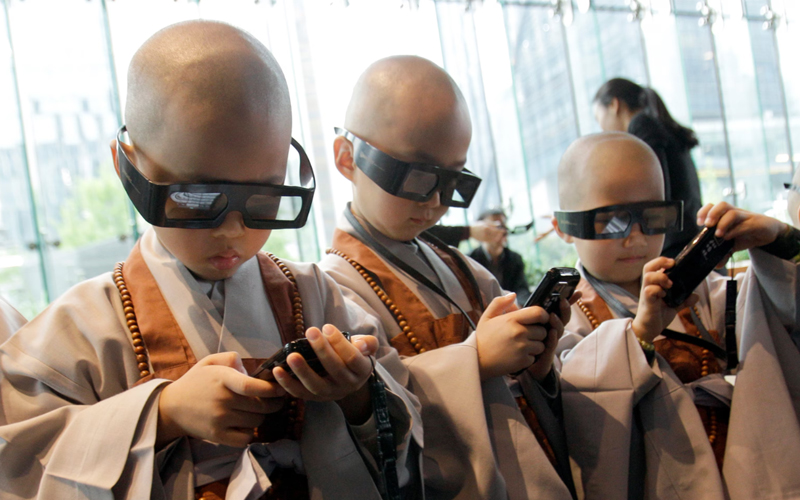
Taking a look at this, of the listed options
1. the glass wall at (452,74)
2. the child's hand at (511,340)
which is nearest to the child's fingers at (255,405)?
the child's hand at (511,340)

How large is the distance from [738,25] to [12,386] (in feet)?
26.3

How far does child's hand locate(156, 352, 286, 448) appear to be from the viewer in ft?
2.72

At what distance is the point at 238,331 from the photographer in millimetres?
1039

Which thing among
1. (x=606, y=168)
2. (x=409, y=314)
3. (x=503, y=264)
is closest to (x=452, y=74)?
(x=503, y=264)

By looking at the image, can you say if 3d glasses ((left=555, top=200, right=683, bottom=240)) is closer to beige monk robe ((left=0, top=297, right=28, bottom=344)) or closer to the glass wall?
the glass wall

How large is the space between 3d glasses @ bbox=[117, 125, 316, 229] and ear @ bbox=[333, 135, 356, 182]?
1.74 feet

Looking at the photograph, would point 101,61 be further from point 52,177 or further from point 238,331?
point 238,331

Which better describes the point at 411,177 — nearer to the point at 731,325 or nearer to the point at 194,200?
the point at 194,200

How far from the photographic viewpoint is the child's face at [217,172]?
947 mm

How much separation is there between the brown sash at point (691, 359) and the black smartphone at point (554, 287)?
1.51 feet

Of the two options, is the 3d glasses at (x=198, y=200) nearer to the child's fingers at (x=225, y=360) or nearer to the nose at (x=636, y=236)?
the child's fingers at (x=225, y=360)

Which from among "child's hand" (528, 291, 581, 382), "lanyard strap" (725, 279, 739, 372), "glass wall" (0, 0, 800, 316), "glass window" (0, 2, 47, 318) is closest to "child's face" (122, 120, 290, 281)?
"child's hand" (528, 291, 581, 382)

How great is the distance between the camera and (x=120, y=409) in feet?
2.89

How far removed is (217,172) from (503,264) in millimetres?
1481
